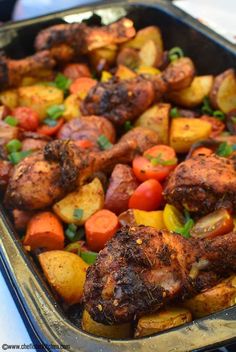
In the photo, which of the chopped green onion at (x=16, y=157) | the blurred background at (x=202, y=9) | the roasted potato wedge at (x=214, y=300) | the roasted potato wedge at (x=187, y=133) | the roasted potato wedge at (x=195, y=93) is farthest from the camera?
the blurred background at (x=202, y=9)

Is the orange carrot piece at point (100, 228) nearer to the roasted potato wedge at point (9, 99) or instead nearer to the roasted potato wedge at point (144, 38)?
the roasted potato wedge at point (9, 99)

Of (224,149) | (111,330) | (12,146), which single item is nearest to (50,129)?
(12,146)

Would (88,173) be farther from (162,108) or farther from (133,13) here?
(133,13)

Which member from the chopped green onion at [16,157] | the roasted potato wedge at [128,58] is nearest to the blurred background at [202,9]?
the roasted potato wedge at [128,58]

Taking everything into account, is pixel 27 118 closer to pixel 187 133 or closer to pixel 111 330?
pixel 187 133

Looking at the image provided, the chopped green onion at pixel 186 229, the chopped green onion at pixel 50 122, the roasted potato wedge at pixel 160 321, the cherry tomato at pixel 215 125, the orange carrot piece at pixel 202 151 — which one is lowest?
the cherry tomato at pixel 215 125

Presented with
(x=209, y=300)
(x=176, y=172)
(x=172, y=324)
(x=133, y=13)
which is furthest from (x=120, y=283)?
(x=133, y=13)
